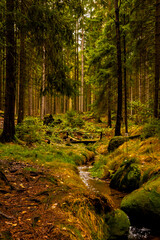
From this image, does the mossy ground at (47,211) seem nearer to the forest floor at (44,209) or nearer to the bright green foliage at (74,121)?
the forest floor at (44,209)

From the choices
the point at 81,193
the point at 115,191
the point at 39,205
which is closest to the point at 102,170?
the point at 115,191

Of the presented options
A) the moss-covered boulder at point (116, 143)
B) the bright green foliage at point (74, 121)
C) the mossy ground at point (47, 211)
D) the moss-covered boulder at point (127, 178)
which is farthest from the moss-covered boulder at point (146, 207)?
the bright green foliage at point (74, 121)

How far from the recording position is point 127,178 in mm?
5336

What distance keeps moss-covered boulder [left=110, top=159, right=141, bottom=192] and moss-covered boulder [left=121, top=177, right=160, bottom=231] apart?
127 cm

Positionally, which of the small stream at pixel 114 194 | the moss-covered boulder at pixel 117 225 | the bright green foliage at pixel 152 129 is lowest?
the small stream at pixel 114 194

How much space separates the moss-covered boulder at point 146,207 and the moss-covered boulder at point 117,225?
57cm

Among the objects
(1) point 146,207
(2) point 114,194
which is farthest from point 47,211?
(2) point 114,194

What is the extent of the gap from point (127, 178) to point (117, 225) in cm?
245

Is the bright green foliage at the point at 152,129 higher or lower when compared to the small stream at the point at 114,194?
higher

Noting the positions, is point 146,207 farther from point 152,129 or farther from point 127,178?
point 152,129

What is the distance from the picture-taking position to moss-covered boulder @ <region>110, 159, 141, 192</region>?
16.9 feet

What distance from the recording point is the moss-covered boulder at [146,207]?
11.2ft

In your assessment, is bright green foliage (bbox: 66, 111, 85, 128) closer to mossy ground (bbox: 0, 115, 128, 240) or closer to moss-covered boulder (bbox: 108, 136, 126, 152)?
moss-covered boulder (bbox: 108, 136, 126, 152)

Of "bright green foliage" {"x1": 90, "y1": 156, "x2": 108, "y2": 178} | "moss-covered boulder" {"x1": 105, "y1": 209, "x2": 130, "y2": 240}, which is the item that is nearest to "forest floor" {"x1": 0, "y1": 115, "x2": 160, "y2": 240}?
"moss-covered boulder" {"x1": 105, "y1": 209, "x2": 130, "y2": 240}
